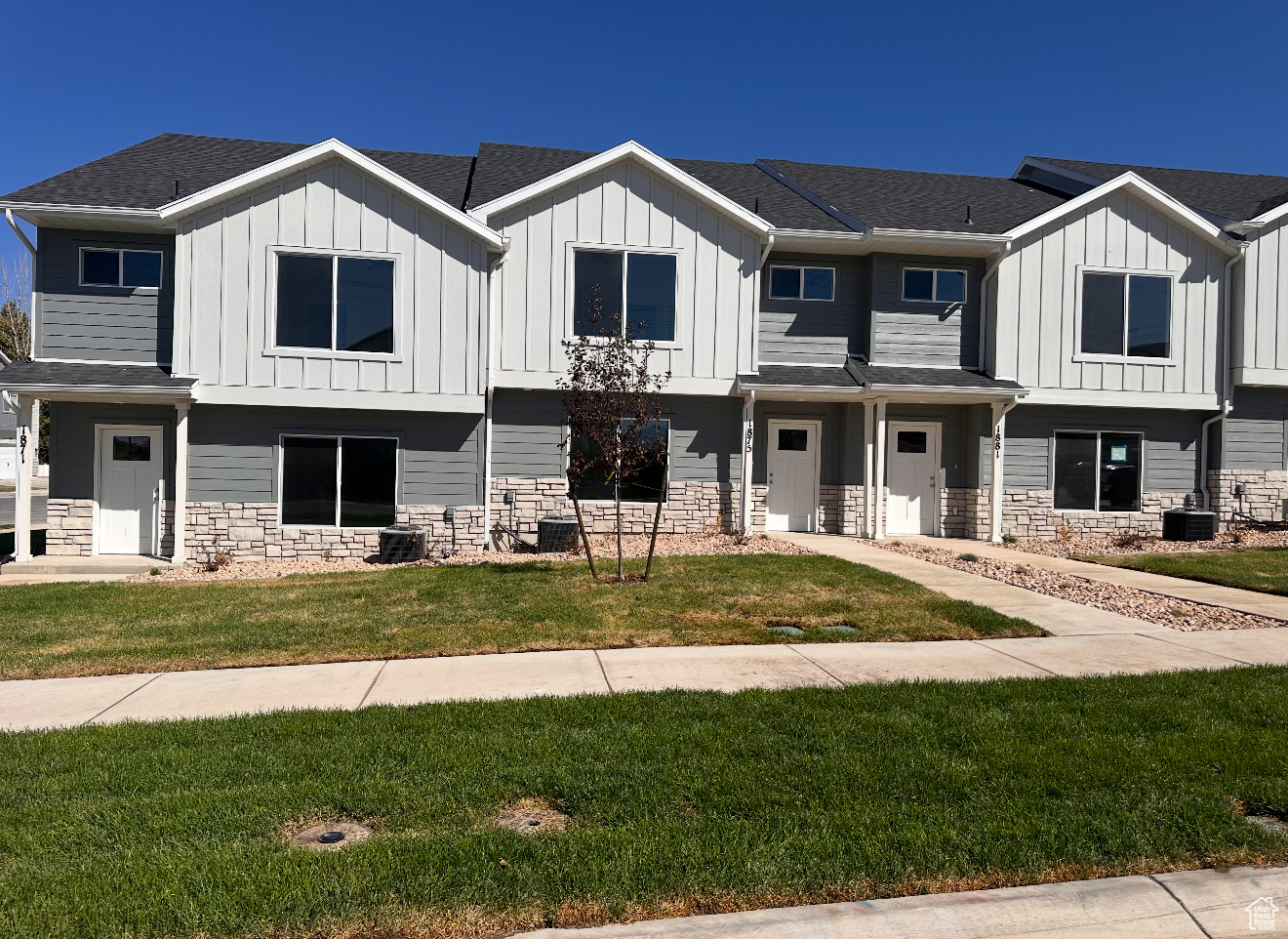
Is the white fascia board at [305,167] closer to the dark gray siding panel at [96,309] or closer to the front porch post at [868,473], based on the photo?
the dark gray siding panel at [96,309]

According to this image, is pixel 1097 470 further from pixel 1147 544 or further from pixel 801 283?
pixel 801 283

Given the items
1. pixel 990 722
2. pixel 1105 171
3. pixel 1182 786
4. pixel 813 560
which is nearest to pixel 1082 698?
pixel 990 722

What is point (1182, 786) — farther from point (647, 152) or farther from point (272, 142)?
point (272, 142)

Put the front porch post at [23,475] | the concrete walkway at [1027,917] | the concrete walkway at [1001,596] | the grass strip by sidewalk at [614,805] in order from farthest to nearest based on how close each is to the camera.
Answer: the front porch post at [23,475], the concrete walkway at [1001,596], the grass strip by sidewalk at [614,805], the concrete walkway at [1027,917]

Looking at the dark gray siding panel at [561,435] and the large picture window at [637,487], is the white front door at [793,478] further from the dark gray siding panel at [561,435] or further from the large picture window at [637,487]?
the large picture window at [637,487]

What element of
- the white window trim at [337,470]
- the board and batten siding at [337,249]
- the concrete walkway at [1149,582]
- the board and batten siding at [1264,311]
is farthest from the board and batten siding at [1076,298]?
the white window trim at [337,470]

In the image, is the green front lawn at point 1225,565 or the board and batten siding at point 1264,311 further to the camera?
the board and batten siding at point 1264,311

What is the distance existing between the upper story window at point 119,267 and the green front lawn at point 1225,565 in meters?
17.0

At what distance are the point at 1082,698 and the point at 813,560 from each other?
22.0ft

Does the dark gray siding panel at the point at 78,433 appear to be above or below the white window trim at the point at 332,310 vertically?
below

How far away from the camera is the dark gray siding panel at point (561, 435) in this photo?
15.8 metres

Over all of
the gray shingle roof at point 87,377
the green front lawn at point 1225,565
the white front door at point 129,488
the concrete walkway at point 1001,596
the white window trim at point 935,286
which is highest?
the white window trim at point 935,286

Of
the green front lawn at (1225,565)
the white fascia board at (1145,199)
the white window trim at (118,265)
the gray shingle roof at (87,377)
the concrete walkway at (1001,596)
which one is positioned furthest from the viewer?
the white fascia board at (1145,199)

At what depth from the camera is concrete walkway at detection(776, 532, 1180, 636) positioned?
9203 mm
